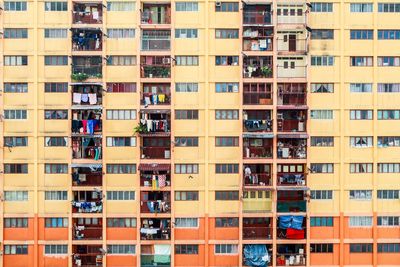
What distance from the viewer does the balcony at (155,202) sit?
34.2m

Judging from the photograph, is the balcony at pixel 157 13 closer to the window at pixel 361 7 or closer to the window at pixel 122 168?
the window at pixel 122 168

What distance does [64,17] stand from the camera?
34.1m

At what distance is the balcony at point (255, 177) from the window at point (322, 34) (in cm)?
913

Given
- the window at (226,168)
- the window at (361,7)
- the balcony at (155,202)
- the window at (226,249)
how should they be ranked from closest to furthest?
the balcony at (155,202) → the window at (361,7) → the window at (226,168) → the window at (226,249)

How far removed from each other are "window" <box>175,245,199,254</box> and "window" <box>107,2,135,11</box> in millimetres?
16143

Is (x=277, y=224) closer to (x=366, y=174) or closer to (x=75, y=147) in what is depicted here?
(x=366, y=174)

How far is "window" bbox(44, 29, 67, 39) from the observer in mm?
34125

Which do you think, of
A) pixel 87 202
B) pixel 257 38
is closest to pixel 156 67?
pixel 257 38

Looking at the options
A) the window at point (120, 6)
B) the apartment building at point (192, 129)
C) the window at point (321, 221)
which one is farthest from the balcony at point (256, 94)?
the window at point (120, 6)

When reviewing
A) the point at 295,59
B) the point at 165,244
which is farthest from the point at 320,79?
the point at 165,244

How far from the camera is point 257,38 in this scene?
34.5m

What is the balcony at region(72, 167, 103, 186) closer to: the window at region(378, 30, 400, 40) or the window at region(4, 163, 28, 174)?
the window at region(4, 163, 28, 174)

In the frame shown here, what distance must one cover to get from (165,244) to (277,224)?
757 cm

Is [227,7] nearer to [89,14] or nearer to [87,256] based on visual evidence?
[89,14]
